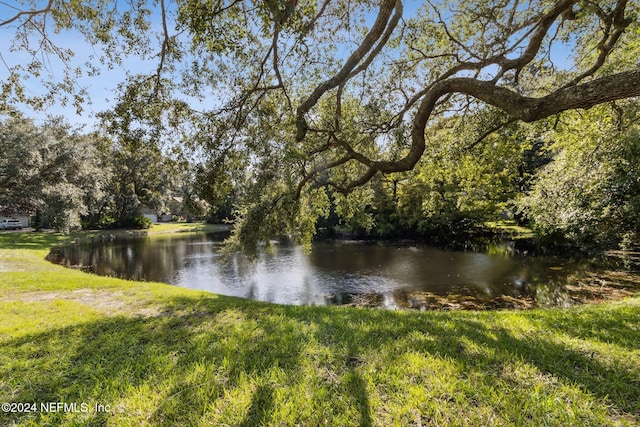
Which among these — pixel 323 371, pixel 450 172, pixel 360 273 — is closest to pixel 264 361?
pixel 323 371

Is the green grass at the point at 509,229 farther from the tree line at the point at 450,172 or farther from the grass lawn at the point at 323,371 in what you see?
Answer: the grass lawn at the point at 323,371

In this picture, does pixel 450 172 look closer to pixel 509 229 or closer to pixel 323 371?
pixel 323 371

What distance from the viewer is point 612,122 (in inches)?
332

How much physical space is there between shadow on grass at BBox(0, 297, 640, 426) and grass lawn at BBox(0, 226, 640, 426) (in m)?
0.02

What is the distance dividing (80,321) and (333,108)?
7969 mm

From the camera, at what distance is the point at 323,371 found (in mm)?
3020

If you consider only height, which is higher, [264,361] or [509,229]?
[264,361]

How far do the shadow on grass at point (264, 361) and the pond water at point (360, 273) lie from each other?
24.3ft

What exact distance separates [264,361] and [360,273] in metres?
14.3

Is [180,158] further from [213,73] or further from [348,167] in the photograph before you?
[348,167]

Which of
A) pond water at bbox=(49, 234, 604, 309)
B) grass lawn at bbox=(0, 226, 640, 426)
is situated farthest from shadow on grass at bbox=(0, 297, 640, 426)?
pond water at bbox=(49, 234, 604, 309)

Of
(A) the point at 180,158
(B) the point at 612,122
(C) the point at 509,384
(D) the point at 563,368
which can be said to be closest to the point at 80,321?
(A) the point at 180,158

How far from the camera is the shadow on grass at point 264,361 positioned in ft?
8.09

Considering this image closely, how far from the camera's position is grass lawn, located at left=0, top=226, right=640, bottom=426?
2357 millimetres
